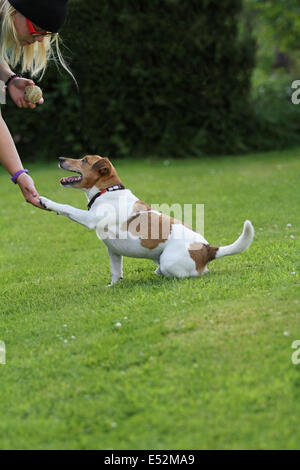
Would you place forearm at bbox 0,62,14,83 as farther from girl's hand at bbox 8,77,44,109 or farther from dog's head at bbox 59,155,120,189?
dog's head at bbox 59,155,120,189

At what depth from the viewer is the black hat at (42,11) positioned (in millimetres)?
4219

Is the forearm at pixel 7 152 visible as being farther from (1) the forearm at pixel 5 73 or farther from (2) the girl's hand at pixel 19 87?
(1) the forearm at pixel 5 73

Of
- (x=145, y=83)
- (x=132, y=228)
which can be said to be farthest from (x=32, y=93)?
(x=145, y=83)

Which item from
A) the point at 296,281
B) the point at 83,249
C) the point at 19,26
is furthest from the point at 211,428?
the point at 83,249

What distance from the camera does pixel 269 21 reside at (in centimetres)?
2173

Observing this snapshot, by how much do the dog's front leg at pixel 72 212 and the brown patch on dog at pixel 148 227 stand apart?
280mm

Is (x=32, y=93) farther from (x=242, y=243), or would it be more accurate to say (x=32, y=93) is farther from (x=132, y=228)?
(x=242, y=243)

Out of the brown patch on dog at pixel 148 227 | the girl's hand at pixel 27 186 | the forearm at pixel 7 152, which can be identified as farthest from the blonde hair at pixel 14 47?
the brown patch on dog at pixel 148 227

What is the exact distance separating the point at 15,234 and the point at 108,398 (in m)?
5.10

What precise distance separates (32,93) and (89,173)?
2.74 feet

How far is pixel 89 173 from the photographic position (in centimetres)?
512

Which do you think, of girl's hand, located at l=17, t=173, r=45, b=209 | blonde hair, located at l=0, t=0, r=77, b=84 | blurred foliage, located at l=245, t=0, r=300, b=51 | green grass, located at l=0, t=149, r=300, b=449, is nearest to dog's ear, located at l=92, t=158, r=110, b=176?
girl's hand, located at l=17, t=173, r=45, b=209

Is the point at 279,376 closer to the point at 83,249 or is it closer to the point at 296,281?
the point at 296,281
